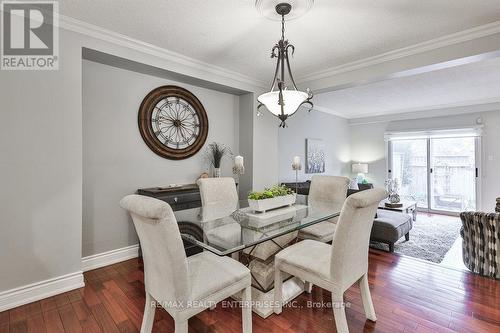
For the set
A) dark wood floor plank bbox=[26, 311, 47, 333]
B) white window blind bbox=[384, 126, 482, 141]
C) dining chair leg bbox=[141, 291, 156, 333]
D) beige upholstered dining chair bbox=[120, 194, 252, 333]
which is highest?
white window blind bbox=[384, 126, 482, 141]

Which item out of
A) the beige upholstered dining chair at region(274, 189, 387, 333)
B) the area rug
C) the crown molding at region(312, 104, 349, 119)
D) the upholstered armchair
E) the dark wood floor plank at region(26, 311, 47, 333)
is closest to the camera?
the beige upholstered dining chair at region(274, 189, 387, 333)

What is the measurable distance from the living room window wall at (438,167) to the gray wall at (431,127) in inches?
5.6

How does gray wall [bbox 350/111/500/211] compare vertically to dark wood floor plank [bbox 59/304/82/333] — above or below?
above

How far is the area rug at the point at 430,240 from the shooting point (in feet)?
11.2

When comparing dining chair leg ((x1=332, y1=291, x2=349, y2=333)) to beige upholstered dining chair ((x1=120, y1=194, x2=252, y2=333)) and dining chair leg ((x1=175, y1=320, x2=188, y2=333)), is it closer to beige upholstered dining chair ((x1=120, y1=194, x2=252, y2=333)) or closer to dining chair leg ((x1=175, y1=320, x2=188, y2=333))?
beige upholstered dining chair ((x1=120, y1=194, x2=252, y2=333))

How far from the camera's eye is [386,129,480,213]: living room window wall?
558 centimetres

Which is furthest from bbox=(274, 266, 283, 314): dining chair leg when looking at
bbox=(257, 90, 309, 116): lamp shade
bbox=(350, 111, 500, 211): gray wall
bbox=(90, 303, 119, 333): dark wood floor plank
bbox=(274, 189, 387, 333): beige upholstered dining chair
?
bbox=(350, 111, 500, 211): gray wall

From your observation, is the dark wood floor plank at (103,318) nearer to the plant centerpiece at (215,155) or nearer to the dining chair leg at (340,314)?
the dining chair leg at (340,314)

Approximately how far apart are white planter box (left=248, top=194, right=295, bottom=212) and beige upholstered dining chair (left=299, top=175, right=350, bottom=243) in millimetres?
348

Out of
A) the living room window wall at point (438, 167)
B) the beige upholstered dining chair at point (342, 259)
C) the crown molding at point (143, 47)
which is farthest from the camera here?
the living room window wall at point (438, 167)

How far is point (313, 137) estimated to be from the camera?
19.1ft

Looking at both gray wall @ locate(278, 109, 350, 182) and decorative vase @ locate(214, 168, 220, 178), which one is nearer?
decorative vase @ locate(214, 168, 220, 178)

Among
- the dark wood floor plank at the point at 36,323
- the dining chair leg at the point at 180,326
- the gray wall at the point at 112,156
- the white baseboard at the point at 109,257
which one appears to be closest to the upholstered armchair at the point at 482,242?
the dining chair leg at the point at 180,326

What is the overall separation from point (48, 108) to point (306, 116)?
4597 millimetres
